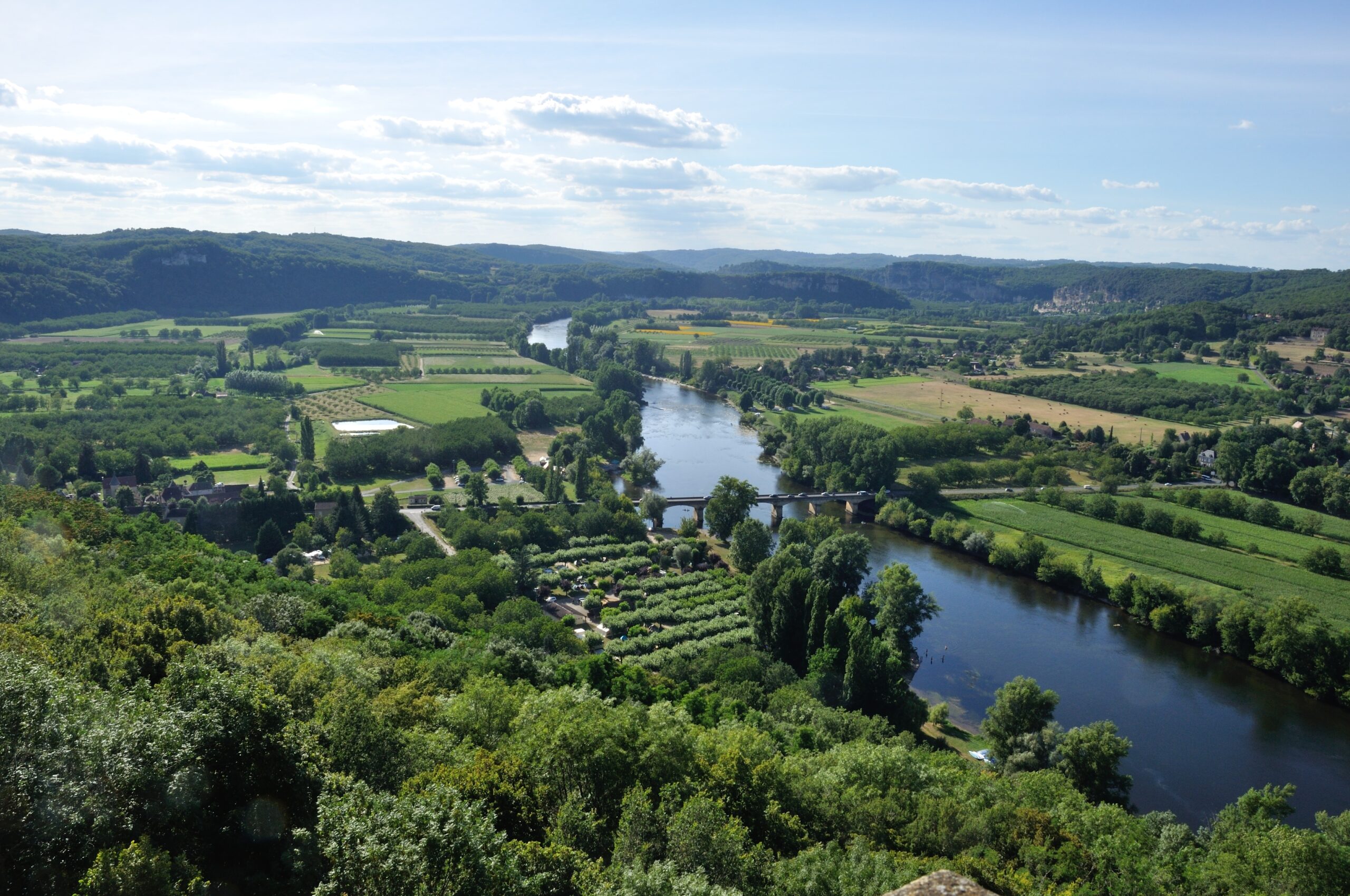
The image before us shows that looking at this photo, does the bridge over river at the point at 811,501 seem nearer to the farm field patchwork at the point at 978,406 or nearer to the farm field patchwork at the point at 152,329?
the farm field patchwork at the point at 978,406

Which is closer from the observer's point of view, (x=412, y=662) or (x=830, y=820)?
(x=830, y=820)

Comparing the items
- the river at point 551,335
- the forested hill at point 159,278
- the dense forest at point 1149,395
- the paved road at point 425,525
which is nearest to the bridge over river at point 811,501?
the paved road at point 425,525

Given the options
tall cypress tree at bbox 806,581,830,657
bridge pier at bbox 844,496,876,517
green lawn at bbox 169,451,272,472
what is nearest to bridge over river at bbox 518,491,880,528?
bridge pier at bbox 844,496,876,517

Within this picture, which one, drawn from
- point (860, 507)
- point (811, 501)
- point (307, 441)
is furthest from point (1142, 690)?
point (307, 441)

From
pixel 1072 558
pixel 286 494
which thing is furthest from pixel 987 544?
pixel 286 494

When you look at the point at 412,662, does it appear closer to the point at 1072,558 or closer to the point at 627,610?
the point at 627,610

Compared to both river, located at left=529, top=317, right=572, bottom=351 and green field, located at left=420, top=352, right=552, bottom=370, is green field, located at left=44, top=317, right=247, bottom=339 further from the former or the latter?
river, located at left=529, top=317, right=572, bottom=351
